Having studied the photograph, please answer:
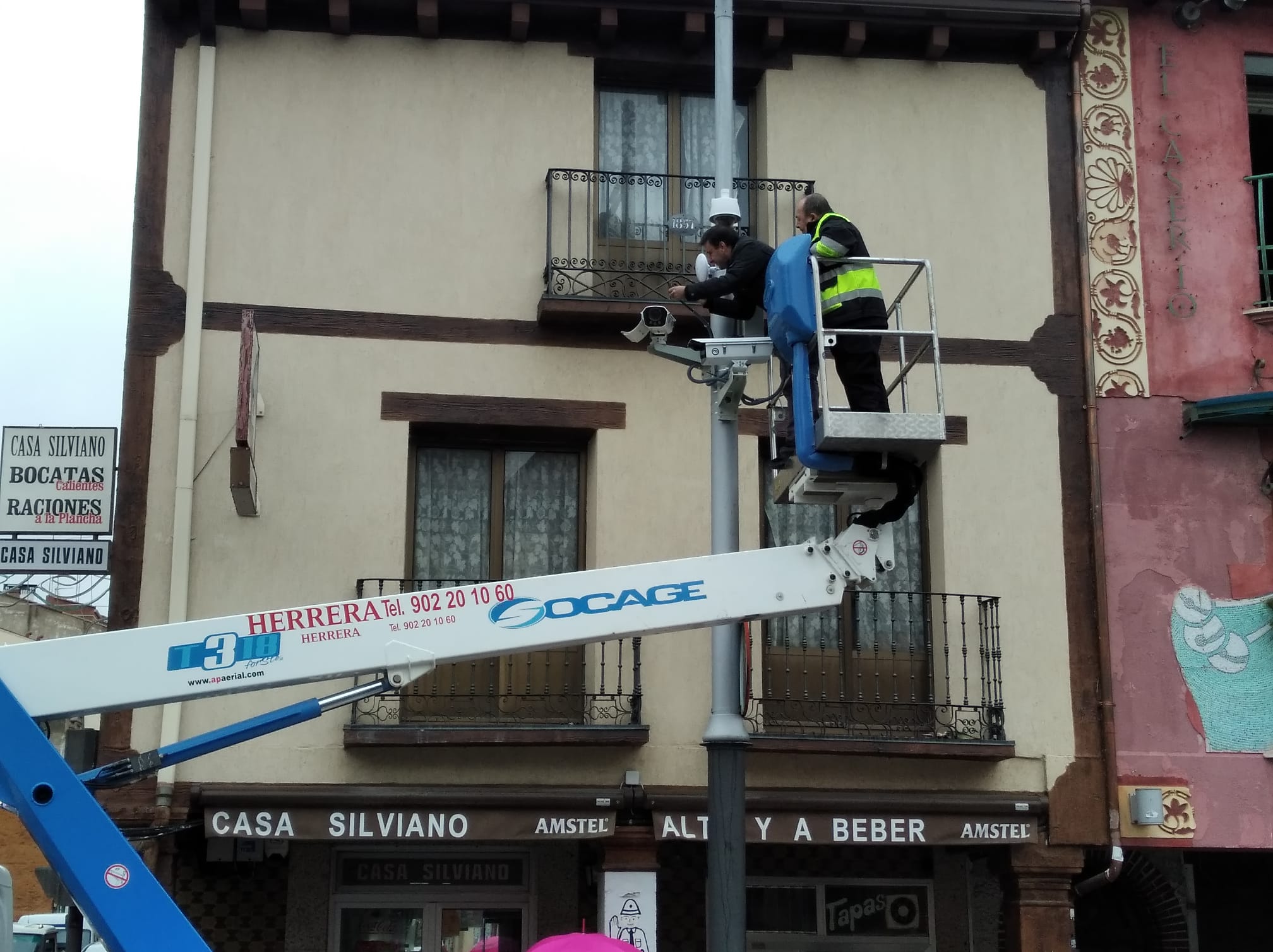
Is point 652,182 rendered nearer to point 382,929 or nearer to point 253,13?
point 253,13

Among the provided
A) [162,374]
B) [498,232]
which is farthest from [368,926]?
[498,232]

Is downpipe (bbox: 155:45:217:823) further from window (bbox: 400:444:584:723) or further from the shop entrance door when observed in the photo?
the shop entrance door

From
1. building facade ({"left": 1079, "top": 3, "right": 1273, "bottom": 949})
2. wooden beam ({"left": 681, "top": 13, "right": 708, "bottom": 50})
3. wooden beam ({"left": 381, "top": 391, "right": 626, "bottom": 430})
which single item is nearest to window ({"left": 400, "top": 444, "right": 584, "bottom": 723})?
wooden beam ({"left": 381, "top": 391, "right": 626, "bottom": 430})

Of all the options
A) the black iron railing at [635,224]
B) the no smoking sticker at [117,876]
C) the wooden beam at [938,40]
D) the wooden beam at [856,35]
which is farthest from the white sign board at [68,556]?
the wooden beam at [938,40]

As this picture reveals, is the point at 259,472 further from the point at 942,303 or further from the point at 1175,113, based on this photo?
the point at 1175,113

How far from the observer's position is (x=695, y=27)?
44.5 ft

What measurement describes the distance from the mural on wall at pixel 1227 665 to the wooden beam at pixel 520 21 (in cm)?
746

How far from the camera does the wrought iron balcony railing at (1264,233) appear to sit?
46.2 ft

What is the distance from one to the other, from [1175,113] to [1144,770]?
234 inches

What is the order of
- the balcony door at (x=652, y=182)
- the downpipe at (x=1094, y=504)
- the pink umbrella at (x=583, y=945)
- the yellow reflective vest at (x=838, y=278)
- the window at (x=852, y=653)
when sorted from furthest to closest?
the balcony door at (x=652, y=182), the window at (x=852, y=653), the downpipe at (x=1094, y=504), the pink umbrella at (x=583, y=945), the yellow reflective vest at (x=838, y=278)

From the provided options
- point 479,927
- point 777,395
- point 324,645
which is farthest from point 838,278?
point 479,927

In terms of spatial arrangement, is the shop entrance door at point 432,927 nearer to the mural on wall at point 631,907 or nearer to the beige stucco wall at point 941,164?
the mural on wall at point 631,907

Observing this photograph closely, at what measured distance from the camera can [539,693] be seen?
41.4ft

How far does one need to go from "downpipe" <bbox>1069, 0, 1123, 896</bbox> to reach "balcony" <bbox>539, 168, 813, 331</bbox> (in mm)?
2554
